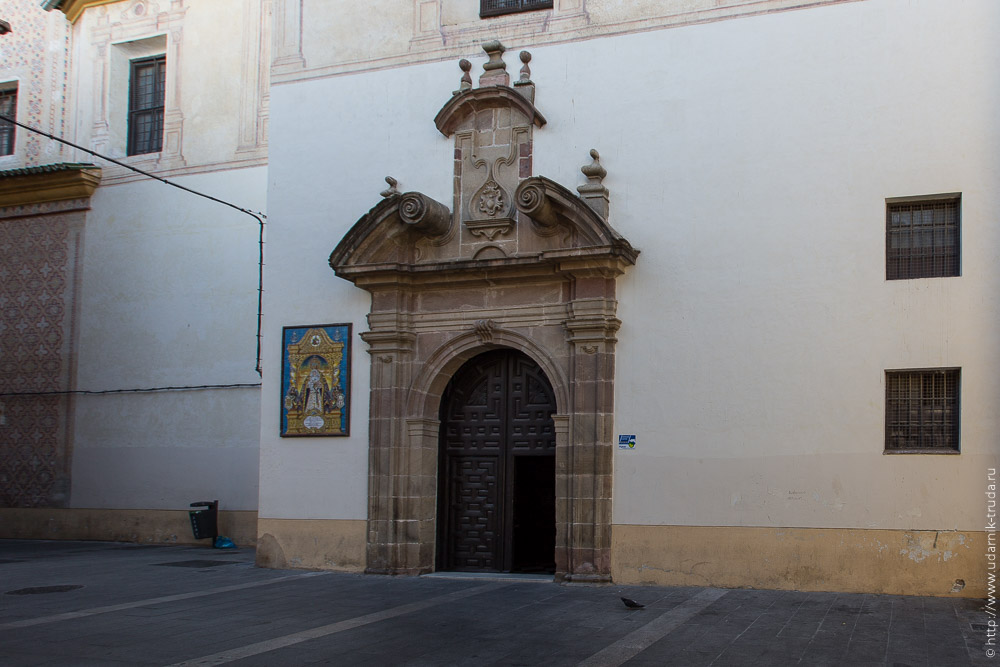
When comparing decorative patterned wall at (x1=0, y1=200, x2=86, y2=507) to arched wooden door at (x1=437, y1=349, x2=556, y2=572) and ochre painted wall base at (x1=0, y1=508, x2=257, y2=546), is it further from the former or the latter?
arched wooden door at (x1=437, y1=349, x2=556, y2=572)

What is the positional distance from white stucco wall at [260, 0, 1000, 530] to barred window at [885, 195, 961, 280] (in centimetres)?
17

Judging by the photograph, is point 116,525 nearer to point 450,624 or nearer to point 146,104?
point 146,104

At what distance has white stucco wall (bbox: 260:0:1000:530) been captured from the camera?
10.8 m

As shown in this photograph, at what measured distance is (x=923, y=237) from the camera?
1106 cm

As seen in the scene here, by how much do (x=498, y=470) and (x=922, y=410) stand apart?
4.79m

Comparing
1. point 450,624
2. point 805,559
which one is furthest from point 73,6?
point 805,559

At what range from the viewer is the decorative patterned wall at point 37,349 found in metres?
18.2

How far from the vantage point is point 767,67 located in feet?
38.3

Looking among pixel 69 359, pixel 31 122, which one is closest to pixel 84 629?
pixel 69 359

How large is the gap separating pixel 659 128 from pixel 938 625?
236 inches

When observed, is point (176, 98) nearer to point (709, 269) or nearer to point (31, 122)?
point (31, 122)

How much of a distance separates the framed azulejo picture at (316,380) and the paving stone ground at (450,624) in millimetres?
1895

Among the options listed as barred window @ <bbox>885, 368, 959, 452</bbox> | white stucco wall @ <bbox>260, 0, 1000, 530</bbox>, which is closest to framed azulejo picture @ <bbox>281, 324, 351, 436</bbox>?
white stucco wall @ <bbox>260, 0, 1000, 530</bbox>

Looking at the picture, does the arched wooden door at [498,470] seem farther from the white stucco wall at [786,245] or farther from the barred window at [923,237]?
the barred window at [923,237]
